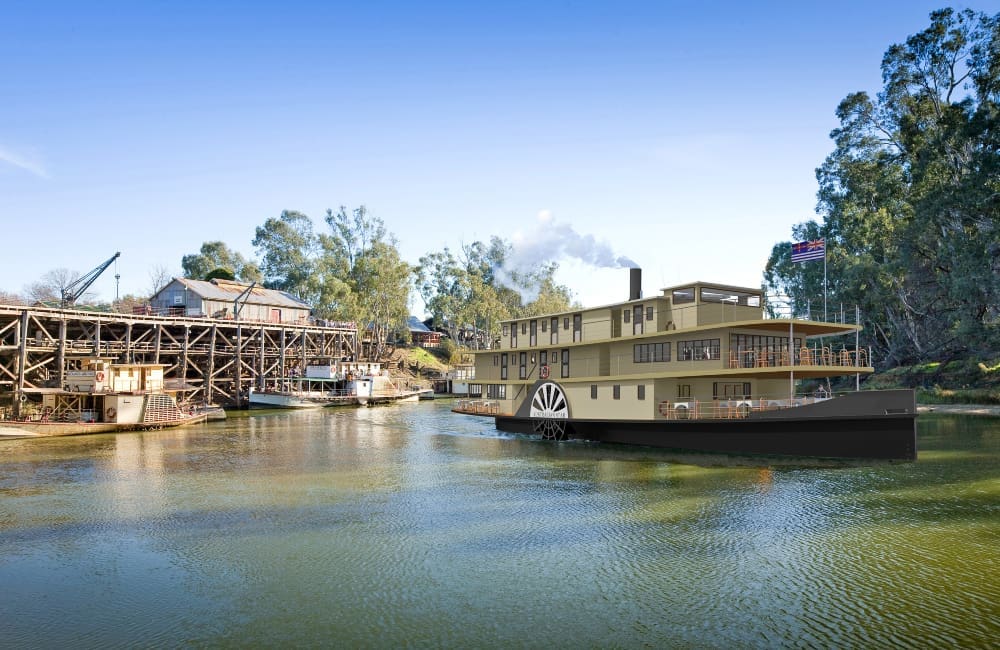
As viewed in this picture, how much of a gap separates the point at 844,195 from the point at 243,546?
241 feet

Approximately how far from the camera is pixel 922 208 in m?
51.1

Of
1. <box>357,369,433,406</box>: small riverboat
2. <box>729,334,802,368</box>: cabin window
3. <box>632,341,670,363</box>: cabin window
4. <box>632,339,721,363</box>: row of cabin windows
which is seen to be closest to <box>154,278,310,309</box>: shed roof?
<box>357,369,433,406</box>: small riverboat

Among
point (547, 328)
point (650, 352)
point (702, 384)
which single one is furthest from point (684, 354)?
point (547, 328)

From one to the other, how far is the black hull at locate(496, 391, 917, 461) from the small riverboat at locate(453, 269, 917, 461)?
4cm

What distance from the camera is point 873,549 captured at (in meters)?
16.3

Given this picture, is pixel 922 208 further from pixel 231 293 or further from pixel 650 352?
pixel 231 293

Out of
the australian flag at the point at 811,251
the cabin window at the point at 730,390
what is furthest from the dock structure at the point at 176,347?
the australian flag at the point at 811,251

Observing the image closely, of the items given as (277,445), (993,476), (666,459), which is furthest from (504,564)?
(277,445)

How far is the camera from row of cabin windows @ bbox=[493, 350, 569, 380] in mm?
38875

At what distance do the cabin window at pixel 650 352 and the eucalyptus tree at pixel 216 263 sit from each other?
274 ft

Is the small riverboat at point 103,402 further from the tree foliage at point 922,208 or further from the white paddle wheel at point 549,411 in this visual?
the tree foliage at point 922,208

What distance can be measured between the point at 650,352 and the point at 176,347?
152ft

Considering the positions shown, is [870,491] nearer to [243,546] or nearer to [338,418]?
[243,546]

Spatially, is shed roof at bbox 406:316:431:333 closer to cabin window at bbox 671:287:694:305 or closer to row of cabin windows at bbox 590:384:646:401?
row of cabin windows at bbox 590:384:646:401
